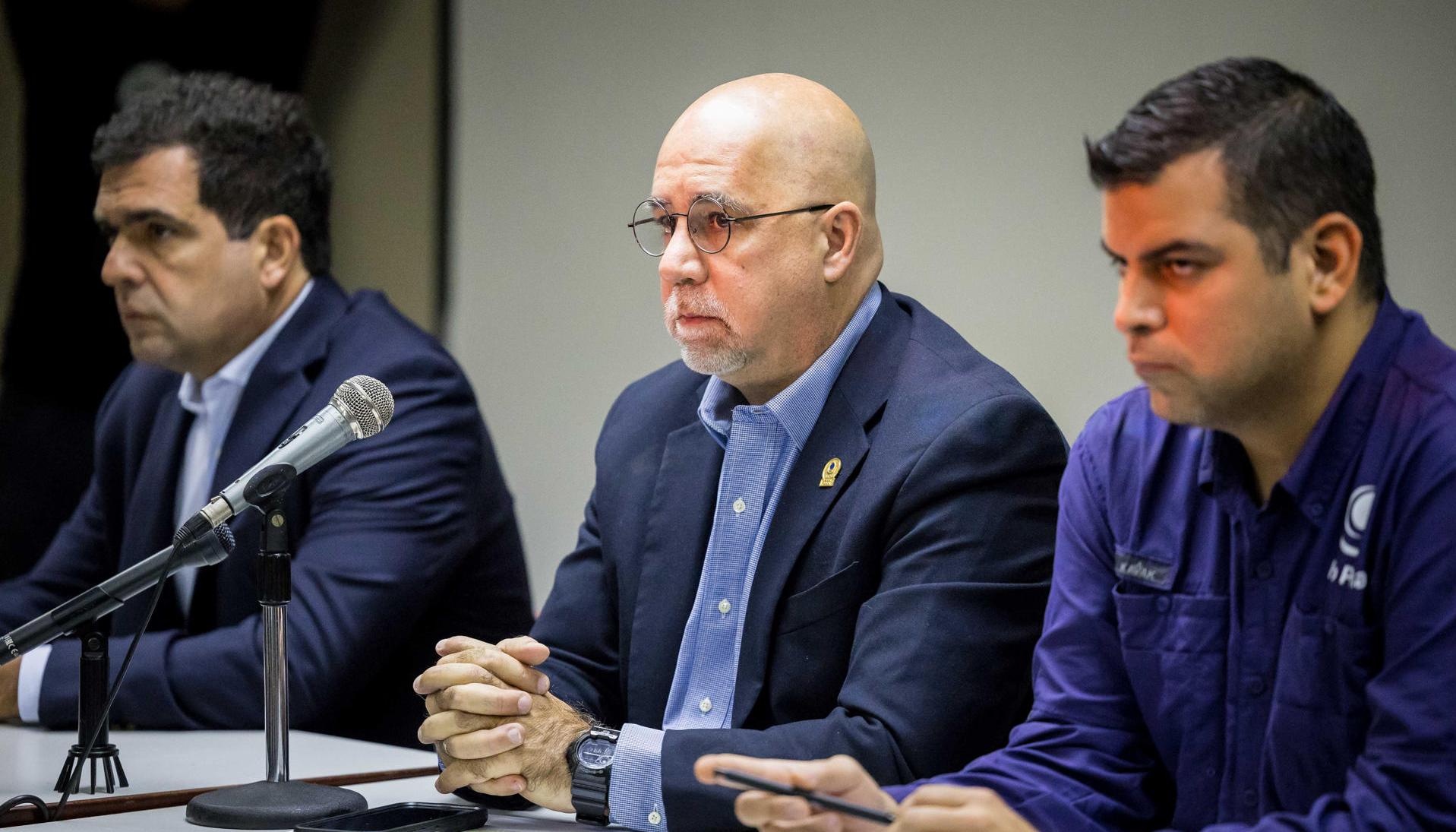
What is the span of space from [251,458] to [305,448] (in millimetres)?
1098

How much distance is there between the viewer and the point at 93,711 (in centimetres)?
197

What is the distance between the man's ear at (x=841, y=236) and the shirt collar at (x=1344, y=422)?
0.86 meters

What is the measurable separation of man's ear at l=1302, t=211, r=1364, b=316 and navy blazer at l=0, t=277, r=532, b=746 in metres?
1.72

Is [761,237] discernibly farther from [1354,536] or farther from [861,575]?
[1354,536]

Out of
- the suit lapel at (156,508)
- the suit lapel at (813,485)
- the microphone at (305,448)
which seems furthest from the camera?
the suit lapel at (156,508)

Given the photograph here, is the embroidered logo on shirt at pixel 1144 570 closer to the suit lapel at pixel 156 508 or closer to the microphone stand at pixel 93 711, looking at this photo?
the microphone stand at pixel 93 711

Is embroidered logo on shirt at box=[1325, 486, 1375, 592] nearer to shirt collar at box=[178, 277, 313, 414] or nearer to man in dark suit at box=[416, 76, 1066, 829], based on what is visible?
man in dark suit at box=[416, 76, 1066, 829]

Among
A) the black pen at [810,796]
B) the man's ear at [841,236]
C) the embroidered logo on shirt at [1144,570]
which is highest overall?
the man's ear at [841,236]

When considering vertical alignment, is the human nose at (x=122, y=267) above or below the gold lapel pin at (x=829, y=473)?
above

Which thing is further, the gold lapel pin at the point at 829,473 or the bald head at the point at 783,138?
the bald head at the point at 783,138

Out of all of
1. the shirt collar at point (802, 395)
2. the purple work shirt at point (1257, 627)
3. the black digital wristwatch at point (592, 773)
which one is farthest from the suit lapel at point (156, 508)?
the purple work shirt at point (1257, 627)

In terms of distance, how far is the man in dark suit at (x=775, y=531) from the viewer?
1.81m

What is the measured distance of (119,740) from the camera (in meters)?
2.37

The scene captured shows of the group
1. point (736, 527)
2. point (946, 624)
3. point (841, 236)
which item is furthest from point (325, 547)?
point (946, 624)
